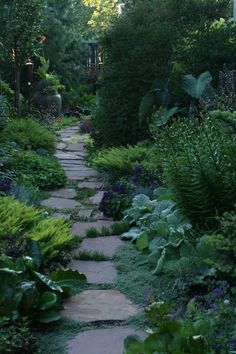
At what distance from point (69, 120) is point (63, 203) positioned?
8.45m

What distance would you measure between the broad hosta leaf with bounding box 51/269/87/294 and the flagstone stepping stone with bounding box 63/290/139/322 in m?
0.07

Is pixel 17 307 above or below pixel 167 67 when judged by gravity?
below

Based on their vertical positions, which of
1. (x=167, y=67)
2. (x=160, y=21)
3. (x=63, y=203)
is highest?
(x=160, y=21)

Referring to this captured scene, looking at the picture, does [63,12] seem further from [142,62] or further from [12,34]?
[142,62]

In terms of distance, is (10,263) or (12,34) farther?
(12,34)

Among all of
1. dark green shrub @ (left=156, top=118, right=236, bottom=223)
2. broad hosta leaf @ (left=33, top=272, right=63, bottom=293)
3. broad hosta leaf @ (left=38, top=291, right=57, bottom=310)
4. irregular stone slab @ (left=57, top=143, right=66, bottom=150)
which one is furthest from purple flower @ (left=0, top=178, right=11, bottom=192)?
irregular stone slab @ (left=57, top=143, right=66, bottom=150)

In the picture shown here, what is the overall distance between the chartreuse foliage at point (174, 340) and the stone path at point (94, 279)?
28 centimetres

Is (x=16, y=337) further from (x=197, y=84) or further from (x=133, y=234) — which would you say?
(x=197, y=84)

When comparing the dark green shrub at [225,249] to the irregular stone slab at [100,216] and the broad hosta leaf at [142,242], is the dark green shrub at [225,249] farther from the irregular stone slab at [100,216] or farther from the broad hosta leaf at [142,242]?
the irregular stone slab at [100,216]

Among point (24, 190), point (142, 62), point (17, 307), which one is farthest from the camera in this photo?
point (142, 62)

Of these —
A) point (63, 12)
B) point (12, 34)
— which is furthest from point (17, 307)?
point (63, 12)

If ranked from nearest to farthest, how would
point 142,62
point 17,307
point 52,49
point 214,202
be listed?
point 17,307 < point 214,202 < point 142,62 < point 52,49

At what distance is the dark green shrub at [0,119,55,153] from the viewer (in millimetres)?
8492

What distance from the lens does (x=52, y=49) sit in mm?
15984
